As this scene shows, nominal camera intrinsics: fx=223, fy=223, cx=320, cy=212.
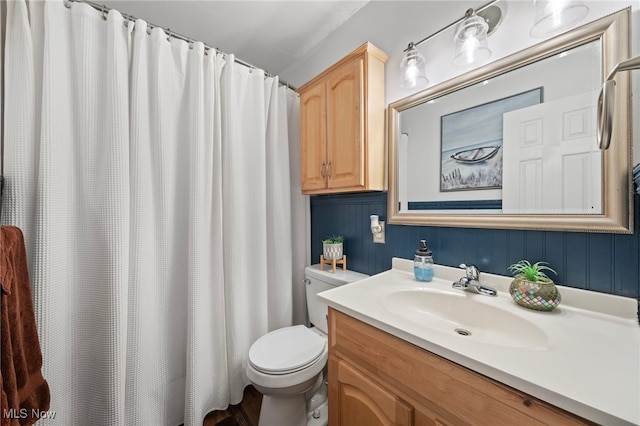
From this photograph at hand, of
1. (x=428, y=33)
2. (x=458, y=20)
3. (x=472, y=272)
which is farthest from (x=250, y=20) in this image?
(x=472, y=272)

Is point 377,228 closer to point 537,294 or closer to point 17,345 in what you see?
point 537,294

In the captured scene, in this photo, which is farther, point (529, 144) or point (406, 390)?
point (529, 144)

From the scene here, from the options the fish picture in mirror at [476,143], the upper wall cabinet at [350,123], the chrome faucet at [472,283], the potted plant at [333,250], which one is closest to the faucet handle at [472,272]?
the chrome faucet at [472,283]

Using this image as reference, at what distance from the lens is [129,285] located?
3.44 feet

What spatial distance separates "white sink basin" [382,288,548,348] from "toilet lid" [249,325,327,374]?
0.52 m

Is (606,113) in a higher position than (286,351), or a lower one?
higher

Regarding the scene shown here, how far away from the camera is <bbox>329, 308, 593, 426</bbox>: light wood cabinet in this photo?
1.50ft

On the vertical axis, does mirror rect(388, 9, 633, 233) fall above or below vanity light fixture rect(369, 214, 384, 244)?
above

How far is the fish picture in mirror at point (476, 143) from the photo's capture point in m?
0.88

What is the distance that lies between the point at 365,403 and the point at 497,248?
2.49ft

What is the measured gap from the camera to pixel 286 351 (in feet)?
3.73

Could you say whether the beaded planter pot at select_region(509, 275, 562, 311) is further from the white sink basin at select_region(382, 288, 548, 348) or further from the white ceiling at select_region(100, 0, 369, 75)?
the white ceiling at select_region(100, 0, 369, 75)

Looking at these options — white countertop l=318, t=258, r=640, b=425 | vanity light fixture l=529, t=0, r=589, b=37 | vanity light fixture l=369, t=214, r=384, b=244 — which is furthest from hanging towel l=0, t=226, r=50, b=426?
vanity light fixture l=529, t=0, r=589, b=37

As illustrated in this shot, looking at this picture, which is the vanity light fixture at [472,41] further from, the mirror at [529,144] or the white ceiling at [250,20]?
the white ceiling at [250,20]
